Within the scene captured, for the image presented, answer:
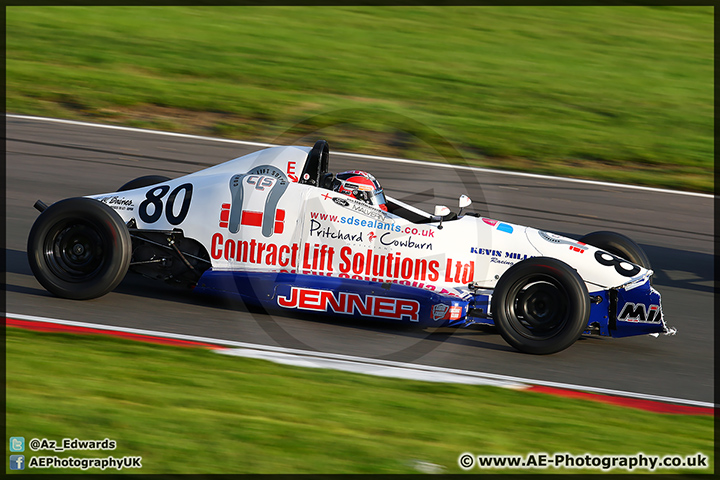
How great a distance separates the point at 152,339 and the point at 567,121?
993cm

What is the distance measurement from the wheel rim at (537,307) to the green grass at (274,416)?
802 millimetres

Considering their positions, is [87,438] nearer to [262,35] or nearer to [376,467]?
[376,467]

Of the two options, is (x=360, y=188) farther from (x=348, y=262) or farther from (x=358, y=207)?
(x=348, y=262)

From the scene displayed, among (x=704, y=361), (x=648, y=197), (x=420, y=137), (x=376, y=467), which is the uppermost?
(x=420, y=137)

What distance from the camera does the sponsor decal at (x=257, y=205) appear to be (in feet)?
23.2

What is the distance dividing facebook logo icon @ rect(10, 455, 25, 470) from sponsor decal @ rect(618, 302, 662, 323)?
4.67 meters

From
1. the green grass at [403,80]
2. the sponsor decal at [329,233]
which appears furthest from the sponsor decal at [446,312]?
the green grass at [403,80]

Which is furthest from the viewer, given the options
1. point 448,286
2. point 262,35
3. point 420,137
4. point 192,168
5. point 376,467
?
point 262,35

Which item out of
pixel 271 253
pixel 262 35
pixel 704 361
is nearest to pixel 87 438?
pixel 271 253

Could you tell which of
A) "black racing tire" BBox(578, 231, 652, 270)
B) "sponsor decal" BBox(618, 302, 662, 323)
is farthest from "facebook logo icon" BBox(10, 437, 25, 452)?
"black racing tire" BBox(578, 231, 652, 270)

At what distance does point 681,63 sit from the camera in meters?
17.7

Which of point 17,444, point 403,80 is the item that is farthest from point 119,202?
point 403,80

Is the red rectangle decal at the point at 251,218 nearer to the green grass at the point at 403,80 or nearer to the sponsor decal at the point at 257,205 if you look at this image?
the sponsor decal at the point at 257,205

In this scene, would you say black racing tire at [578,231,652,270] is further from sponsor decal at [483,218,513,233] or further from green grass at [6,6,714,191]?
green grass at [6,6,714,191]
